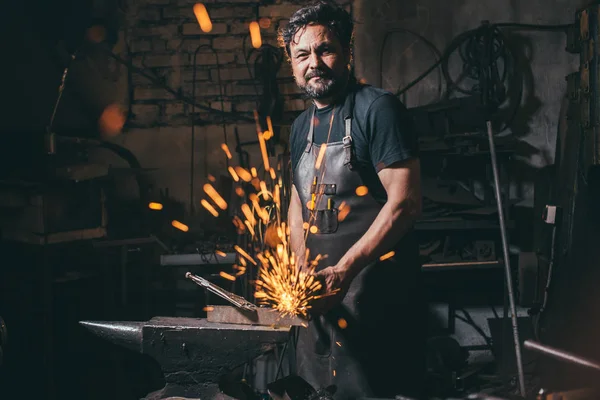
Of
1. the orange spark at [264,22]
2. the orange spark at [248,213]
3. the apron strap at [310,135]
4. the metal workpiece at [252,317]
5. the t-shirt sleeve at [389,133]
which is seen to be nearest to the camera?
the metal workpiece at [252,317]

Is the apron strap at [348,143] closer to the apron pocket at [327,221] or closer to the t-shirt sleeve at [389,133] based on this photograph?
the t-shirt sleeve at [389,133]

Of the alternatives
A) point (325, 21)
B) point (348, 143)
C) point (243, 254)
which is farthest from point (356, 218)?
point (243, 254)

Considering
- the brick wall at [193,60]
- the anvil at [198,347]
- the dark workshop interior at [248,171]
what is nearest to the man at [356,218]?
the anvil at [198,347]

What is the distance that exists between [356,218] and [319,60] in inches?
26.5

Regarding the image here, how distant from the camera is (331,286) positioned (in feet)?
8.20

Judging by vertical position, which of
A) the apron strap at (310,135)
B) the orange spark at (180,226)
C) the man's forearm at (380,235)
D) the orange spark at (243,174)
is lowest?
the orange spark at (180,226)

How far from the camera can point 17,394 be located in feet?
13.6

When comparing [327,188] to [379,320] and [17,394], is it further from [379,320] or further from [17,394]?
[17,394]

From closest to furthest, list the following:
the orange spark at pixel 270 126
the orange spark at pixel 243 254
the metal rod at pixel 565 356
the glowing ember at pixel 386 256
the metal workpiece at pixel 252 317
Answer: the metal rod at pixel 565 356
the metal workpiece at pixel 252 317
the glowing ember at pixel 386 256
the orange spark at pixel 243 254
the orange spark at pixel 270 126

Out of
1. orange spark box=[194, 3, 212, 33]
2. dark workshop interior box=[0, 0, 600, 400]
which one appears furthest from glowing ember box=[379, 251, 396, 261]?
orange spark box=[194, 3, 212, 33]

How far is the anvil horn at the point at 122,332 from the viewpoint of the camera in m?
2.53

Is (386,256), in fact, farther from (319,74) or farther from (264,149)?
(264,149)

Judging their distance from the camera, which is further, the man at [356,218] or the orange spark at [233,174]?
the orange spark at [233,174]

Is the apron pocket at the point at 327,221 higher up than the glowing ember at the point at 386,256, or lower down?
higher up
